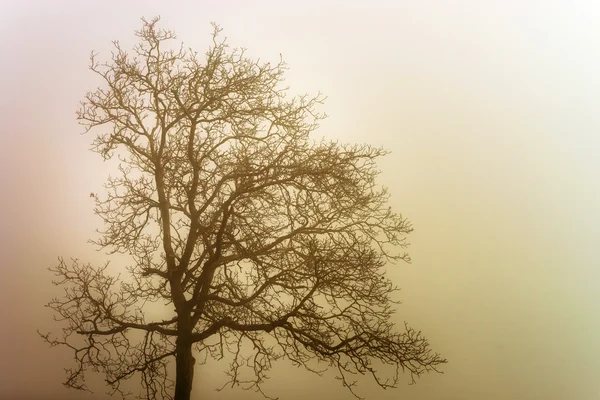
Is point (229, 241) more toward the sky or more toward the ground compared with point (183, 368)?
more toward the sky

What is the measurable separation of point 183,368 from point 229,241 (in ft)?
2.33

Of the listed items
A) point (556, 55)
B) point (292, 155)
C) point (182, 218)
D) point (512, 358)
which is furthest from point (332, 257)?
point (556, 55)

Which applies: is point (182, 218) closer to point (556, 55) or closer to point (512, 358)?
point (512, 358)

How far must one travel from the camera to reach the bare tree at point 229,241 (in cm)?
279

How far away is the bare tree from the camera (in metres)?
2.79

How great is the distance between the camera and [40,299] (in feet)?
10.3

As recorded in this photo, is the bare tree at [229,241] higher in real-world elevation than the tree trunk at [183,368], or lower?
higher

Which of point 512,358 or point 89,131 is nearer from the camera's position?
point 512,358

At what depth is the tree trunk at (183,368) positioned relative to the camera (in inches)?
110

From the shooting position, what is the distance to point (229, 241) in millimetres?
2770

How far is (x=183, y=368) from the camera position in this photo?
2.82 metres

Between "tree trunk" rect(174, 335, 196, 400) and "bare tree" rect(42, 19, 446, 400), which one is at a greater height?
"bare tree" rect(42, 19, 446, 400)

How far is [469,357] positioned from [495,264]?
0.53m

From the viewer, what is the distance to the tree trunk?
280cm
